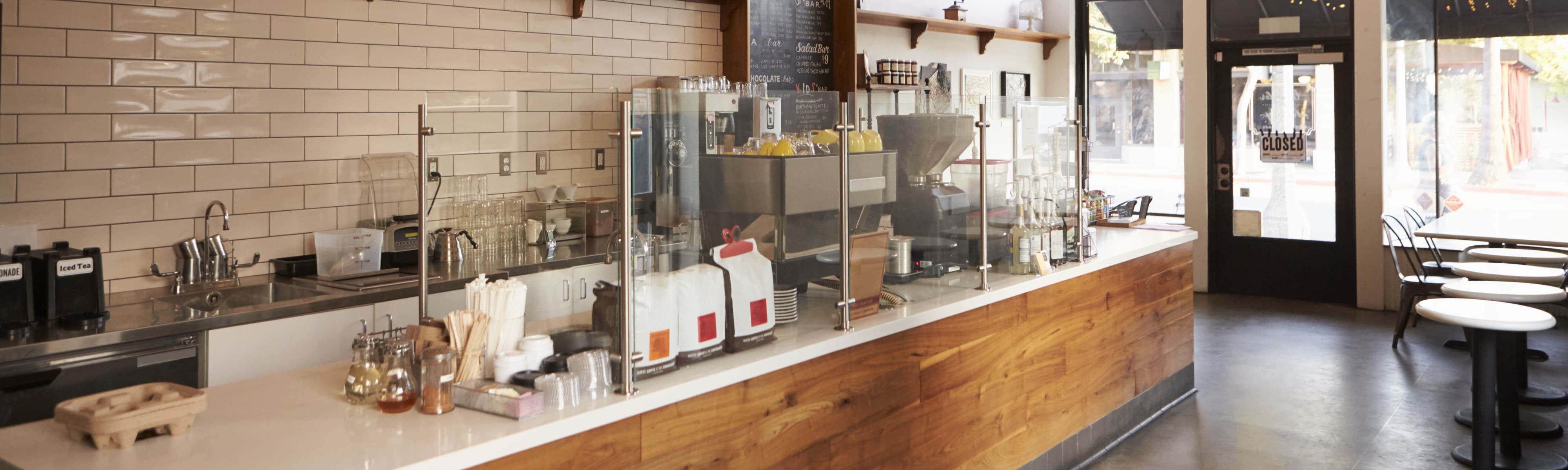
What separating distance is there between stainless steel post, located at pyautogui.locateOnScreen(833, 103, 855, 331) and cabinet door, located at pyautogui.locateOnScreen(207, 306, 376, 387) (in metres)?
1.66

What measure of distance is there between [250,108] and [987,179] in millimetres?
2778

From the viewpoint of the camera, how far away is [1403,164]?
7.54 m

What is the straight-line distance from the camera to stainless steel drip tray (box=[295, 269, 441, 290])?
392 cm

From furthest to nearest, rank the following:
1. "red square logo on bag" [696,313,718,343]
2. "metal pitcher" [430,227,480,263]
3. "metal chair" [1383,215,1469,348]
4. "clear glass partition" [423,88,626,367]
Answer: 1. "metal chair" [1383,215,1469,348]
2. "clear glass partition" [423,88,626,367]
3. "metal pitcher" [430,227,480,263]
4. "red square logo on bag" [696,313,718,343]

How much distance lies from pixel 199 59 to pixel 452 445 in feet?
8.85

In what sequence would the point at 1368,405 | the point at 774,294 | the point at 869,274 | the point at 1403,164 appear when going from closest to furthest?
the point at 774,294
the point at 869,274
the point at 1368,405
the point at 1403,164

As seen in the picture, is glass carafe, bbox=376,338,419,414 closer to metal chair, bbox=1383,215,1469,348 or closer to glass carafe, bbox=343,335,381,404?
glass carafe, bbox=343,335,381,404

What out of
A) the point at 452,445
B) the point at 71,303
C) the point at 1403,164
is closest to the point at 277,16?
the point at 71,303

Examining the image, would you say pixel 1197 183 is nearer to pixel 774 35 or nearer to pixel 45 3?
pixel 774 35

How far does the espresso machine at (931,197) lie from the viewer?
3195 millimetres

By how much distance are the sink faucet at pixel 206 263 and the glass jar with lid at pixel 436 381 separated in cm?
218

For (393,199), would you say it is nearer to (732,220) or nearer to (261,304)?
(261,304)

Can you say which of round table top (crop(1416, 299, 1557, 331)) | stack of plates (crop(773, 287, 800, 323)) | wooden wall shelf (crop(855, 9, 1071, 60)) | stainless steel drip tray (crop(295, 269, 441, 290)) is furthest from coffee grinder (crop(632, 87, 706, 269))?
wooden wall shelf (crop(855, 9, 1071, 60))

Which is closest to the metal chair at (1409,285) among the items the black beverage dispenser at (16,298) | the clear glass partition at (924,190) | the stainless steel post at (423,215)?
the clear glass partition at (924,190)
